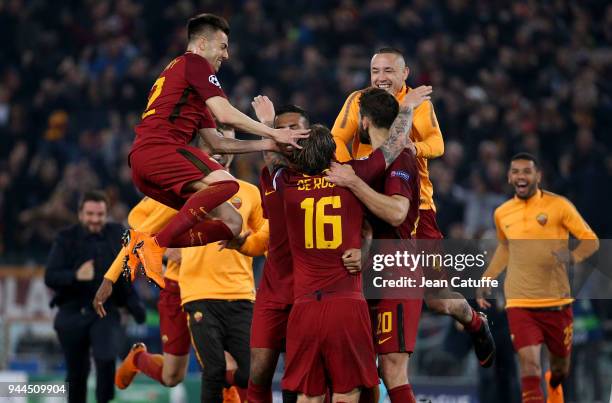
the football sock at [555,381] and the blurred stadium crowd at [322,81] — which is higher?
the blurred stadium crowd at [322,81]

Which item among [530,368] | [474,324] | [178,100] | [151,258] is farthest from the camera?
[530,368]

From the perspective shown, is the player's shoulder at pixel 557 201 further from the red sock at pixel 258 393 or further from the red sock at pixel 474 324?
the red sock at pixel 258 393

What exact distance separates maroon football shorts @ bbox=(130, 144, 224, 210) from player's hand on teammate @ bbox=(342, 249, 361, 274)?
4.51 ft

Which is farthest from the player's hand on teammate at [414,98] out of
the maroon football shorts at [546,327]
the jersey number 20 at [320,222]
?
the maroon football shorts at [546,327]

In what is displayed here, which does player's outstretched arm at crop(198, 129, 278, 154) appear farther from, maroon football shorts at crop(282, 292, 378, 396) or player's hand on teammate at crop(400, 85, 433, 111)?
maroon football shorts at crop(282, 292, 378, 396)

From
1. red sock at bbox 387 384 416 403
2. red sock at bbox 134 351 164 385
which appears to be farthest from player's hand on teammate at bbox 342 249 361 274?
red sock at bbox 134 351 164 385

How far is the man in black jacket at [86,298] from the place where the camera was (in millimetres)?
10758

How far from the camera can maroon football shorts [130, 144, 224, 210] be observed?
27.3ft

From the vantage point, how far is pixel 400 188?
785 cm

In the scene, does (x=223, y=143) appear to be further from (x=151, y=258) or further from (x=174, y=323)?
(x=174, y=323)

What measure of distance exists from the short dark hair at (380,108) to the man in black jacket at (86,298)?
12.2ft

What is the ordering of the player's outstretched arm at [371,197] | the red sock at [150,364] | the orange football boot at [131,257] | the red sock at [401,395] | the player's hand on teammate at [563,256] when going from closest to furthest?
the player's outstretched arm at [371,197] → the red sock at [401,395] → the orange football boot at [131,257] → the red sock at [150,364] → the player's hand on teammate at [563,256]

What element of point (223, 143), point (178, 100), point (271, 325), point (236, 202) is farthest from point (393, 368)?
point (178, 100)

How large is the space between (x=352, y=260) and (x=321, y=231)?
0.87ft
